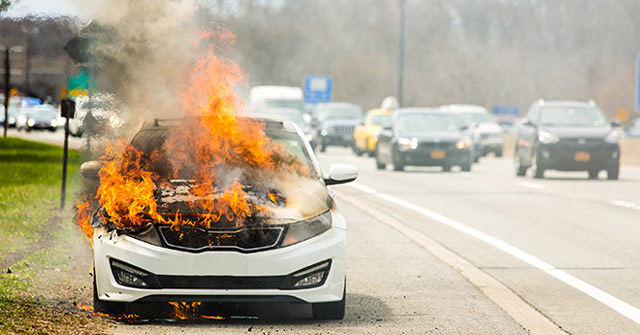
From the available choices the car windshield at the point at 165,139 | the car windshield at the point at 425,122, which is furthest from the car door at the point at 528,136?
the car windshield at the point at 165,139

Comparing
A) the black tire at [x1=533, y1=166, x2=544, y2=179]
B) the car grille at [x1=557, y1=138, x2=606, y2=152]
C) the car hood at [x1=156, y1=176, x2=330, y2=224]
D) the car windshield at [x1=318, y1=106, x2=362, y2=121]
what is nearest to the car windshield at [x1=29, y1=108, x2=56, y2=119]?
the car windshield at [x1=318, y1=106, x2=362, y2=121]

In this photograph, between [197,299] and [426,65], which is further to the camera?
[426,65]

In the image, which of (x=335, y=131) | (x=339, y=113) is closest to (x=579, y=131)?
(x=335, y=131)

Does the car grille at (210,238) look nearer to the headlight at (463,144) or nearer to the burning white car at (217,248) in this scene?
the burning white car at (217,248)

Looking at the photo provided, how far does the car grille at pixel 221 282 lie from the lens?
7302 mm

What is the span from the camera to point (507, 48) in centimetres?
9719

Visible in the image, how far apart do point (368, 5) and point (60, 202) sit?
86.6 m

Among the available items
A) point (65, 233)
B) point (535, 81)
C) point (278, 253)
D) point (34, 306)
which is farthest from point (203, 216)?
point (535, 81)

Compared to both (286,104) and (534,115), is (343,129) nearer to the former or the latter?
(286,104)

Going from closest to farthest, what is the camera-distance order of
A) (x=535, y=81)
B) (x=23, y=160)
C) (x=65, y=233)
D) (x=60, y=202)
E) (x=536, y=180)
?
1. (x=65, y=233)
2. (x=60, y=202)
3. (x=536, y=180)
4. (x=23, y=160)
5. (x=535, y=81)

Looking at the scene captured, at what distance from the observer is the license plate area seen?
27.5 meters

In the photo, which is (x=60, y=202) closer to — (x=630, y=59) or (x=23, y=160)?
(x=23, y=160)

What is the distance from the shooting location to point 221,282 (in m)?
7.33

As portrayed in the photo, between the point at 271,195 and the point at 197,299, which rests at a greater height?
the point at 271,195
